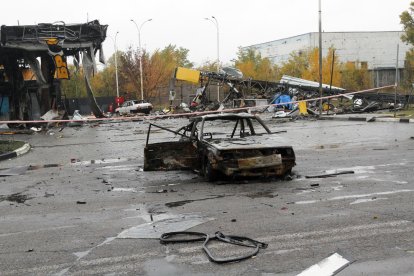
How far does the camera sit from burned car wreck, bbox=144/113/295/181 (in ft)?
29.1

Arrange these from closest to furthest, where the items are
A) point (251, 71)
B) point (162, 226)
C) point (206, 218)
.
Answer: point (162, 226), point (206, 218), point (251, 71)

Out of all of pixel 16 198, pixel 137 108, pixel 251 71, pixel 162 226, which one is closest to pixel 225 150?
pixel 162 226

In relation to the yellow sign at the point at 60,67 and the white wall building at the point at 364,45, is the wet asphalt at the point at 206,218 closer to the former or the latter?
the yellow sign at the point at 60,67

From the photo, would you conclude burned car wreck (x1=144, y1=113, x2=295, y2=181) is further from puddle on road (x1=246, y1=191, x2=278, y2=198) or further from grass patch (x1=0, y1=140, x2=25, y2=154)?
grass patch (x1=0, y1=140, x2=25, y2=154)

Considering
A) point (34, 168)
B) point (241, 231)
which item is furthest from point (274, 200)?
point (34, 168)

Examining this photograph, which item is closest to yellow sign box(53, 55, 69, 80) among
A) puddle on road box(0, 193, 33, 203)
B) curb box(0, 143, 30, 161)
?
curb box(0, 143, 30, 161)

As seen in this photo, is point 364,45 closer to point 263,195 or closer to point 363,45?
point 363,45

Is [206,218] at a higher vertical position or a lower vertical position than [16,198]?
higher

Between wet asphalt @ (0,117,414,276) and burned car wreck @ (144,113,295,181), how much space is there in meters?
0.31

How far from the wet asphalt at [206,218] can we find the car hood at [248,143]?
69cm

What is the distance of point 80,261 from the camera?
15.8 ft

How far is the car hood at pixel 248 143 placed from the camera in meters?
8.98

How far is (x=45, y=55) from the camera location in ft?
108

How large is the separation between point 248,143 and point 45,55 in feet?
88.0
